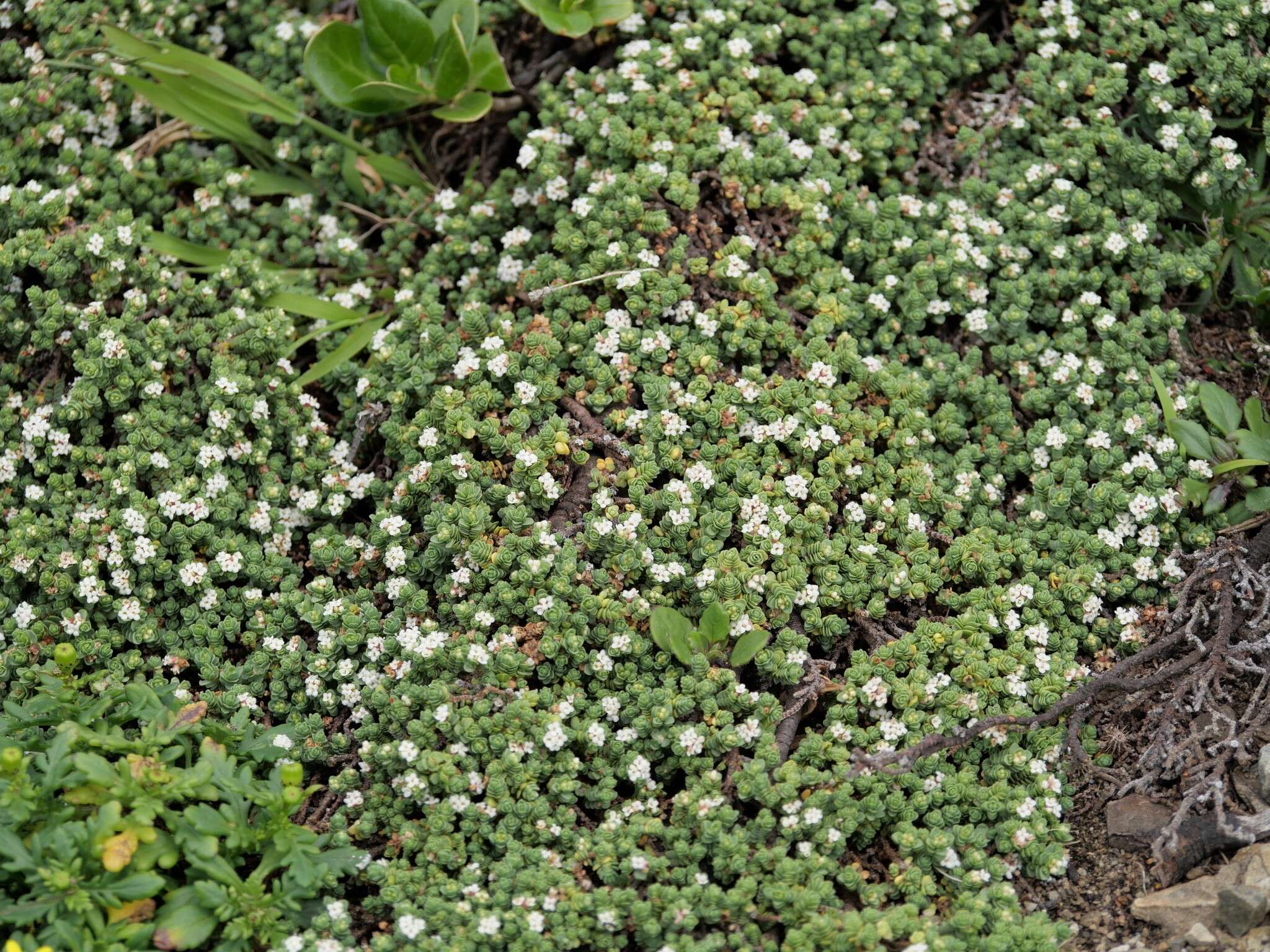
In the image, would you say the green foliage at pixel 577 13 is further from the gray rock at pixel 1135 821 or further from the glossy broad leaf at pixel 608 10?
the gray rock at pixel 1135 821

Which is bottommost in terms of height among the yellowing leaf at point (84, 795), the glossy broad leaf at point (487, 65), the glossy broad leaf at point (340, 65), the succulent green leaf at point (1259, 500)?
the succulent green leaf at point (1259, 500)

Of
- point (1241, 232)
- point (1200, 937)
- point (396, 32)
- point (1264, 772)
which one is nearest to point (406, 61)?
point (396, 32)

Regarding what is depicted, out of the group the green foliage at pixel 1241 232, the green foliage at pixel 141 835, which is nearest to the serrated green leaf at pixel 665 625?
the green foliage at pixel 141 835

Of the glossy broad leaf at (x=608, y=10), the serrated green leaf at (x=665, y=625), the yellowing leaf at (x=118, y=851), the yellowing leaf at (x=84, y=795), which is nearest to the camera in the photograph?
the yellowing leaf at (x=118, y=851)

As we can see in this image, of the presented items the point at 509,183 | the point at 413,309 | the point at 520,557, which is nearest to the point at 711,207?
the point at 509,183

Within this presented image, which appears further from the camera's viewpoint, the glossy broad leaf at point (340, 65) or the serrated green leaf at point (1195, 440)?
the glossy broad leaf at point (340, 65)

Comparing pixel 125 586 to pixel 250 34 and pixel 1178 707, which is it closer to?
pixel 250 34

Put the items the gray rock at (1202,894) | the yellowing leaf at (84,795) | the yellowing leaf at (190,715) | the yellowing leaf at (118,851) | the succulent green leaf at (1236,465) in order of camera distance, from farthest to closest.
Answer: the succulent green leaf at (1236,465), the yellowing leaf at (190,715), the gray rock at (1202,894), the yellowing leaf at (84,795), the yellowing leaf at (118,851)
